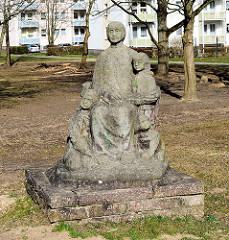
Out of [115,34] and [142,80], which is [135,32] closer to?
[115,34]

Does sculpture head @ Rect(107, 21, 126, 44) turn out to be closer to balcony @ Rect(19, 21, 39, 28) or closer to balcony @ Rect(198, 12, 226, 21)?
Result: balcony @ Rect(198, 12, 226, 21)

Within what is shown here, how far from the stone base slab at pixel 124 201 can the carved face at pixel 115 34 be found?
6.38ft

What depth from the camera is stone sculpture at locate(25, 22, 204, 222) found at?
20.0 ft

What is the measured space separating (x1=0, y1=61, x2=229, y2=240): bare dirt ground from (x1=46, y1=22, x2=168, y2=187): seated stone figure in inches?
35.4

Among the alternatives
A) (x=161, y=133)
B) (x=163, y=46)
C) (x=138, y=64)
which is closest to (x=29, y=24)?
(x=163, y=46)

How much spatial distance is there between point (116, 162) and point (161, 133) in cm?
572

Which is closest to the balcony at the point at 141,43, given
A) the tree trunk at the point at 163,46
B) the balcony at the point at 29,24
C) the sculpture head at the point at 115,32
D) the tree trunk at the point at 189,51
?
the tree trunk at the point at 163,46

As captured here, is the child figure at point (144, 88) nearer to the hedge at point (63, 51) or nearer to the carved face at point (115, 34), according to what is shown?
the carved face at point (115, 34)

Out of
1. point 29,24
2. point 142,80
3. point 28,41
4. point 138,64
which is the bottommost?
point 142,80

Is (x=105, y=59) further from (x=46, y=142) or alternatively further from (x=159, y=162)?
(x=46, y=142)

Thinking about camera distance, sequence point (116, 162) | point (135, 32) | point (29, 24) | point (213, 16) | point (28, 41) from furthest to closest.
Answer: point (28, 41), point (29, 24), point (135, 32), point (213, 16), point (116, 162)

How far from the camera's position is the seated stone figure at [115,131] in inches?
250

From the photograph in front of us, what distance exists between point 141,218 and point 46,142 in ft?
17.9

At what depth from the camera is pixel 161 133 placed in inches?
474
